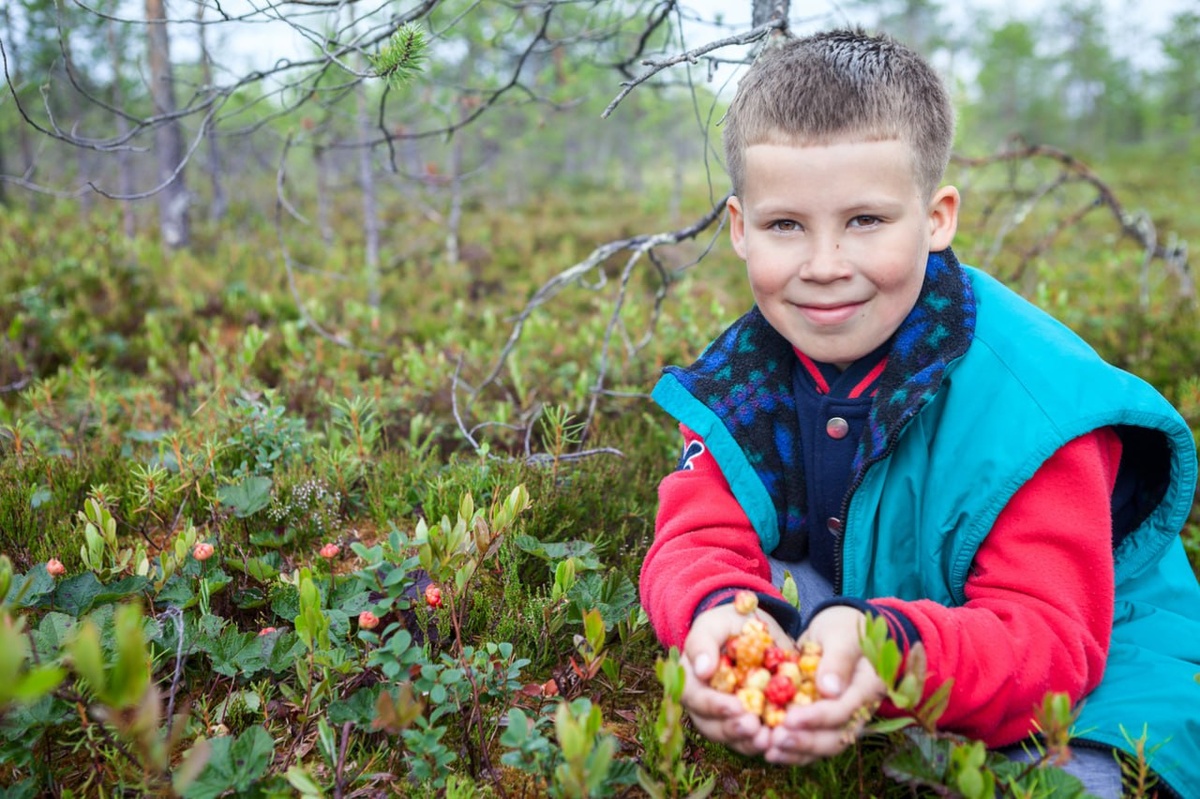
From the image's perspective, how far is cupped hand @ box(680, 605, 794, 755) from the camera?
5.13 feet

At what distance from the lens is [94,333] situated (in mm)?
5863

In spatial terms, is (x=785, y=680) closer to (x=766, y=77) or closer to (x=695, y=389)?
(x=695, y=389)

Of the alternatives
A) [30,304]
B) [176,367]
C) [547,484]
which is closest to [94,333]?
[30,304]

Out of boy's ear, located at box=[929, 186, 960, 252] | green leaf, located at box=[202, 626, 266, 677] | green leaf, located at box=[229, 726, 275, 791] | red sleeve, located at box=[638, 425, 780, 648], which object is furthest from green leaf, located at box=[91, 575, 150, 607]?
boy's ear, located at box=[929, 186, 960, 252]

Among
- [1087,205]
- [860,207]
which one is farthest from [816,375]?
[1087,205]

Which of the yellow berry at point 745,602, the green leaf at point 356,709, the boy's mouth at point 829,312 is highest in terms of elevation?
the boy's mouth at point 829,312

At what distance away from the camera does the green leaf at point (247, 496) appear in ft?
9.13

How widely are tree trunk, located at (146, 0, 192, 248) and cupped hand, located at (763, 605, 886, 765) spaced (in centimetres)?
859

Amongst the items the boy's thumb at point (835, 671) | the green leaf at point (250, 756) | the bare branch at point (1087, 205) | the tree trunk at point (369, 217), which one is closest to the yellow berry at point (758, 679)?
the boy's thumb at point (835, 671)

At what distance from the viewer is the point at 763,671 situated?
1608 millimetres

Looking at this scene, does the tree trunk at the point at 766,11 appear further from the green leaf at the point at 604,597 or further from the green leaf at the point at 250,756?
the green leaf at the point at 250,756

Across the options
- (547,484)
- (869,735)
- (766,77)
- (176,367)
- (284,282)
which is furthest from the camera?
(284,282)

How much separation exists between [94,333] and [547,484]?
4.68 meters

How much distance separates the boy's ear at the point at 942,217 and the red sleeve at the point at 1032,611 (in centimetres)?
66
